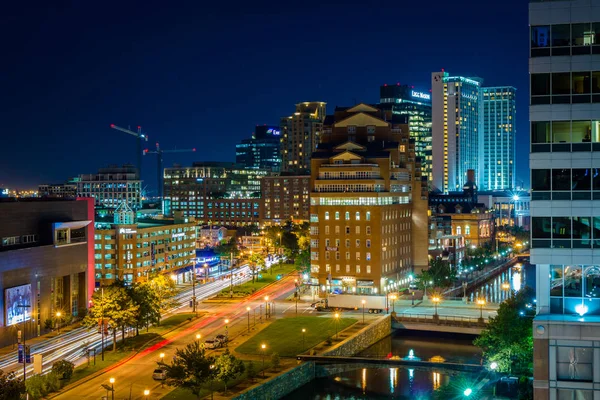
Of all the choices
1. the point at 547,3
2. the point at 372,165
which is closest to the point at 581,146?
the point at 547,3

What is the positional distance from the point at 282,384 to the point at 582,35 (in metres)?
43.1

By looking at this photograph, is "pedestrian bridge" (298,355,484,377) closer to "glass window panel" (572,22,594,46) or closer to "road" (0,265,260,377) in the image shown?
"road" (0,265,260,377)

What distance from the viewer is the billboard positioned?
82.0 m

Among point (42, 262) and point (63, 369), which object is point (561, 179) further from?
point (42, 262)

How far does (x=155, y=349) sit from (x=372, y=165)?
52893 millimetres

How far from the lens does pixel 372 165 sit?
119938mm

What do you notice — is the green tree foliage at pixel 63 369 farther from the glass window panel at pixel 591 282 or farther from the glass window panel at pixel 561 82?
the glass window panel at pixel 561 82

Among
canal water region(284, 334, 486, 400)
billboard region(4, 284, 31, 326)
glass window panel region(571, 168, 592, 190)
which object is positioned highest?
glass window panel region(571, 168, 592, 190)

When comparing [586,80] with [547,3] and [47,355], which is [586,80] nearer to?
[547,3]

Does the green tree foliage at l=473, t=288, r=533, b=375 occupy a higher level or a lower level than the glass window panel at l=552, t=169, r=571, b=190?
lower

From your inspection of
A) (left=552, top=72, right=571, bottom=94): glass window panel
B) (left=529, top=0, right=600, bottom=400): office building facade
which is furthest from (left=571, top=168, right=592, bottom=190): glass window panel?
(left=552, top=72, right=571, bottom=94): glass window panel

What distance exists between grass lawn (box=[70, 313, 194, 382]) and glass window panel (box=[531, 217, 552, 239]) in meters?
43.2

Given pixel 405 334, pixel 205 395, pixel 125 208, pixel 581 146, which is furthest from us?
pixel 125 208

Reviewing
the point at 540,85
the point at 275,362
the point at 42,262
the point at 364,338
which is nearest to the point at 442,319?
the point at 364,338
